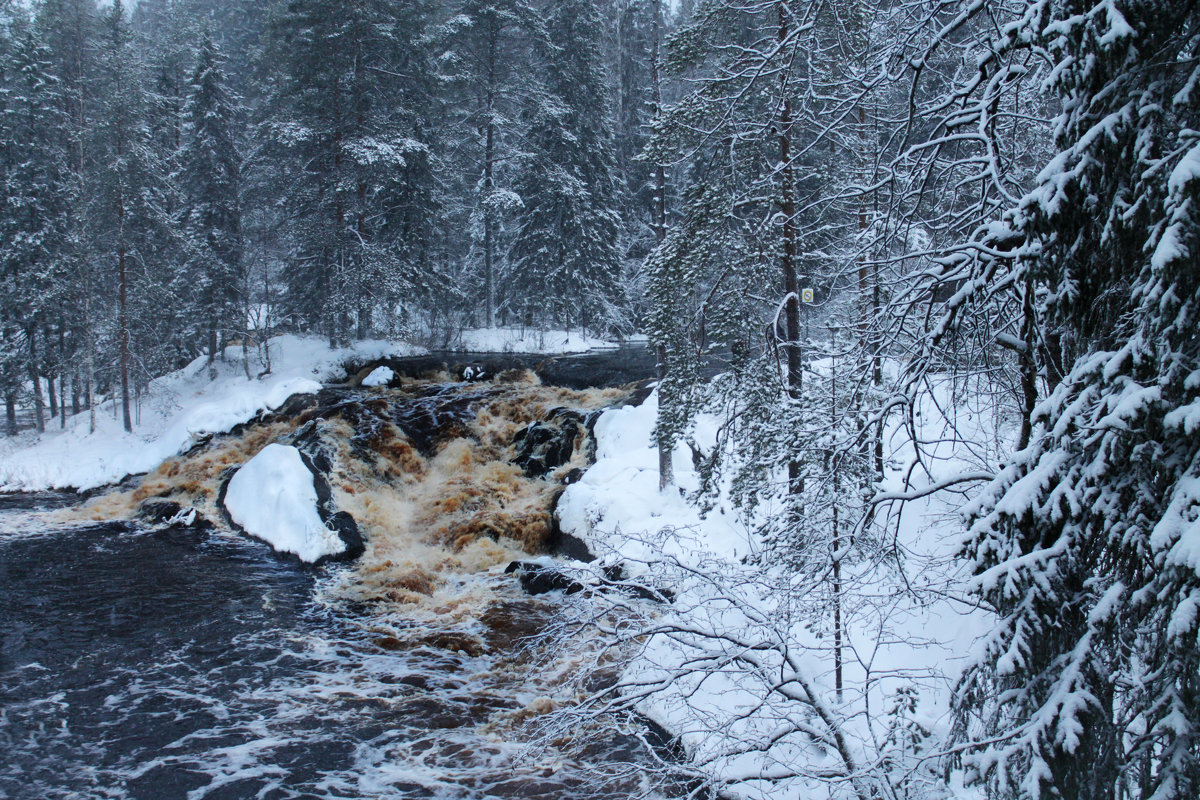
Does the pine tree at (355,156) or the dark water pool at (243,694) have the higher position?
the pine tree at (355,156)

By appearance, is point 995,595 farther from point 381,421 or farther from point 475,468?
point 381,421

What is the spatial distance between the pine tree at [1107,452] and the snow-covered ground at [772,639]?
27.7 inches

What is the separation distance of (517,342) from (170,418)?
40.2ft

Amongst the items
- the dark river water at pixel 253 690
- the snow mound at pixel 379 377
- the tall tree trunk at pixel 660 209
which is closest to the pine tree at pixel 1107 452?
the dark river water at pixel 253 690

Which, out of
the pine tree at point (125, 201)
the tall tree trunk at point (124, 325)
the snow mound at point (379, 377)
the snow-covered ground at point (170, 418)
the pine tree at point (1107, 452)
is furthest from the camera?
the snow mound at point (379, 377)

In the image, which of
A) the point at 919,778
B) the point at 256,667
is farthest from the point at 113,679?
the point at 919,778

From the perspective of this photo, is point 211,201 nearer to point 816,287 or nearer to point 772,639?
point 816,287

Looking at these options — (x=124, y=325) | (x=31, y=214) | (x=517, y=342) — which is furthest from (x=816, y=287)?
(x=31, y=214)

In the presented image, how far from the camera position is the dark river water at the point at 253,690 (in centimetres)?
674

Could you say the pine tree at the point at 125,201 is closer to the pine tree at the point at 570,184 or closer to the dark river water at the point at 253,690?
the dark river water at the point at 253,690

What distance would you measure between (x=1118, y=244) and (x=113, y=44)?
29.8 m

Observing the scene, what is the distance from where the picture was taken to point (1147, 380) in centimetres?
253

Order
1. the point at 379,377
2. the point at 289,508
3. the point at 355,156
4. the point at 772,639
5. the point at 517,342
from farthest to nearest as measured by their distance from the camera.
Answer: the point at 517,342
the point at 355,156
the point at 379,377
the point at 289,508
the point at 772,639

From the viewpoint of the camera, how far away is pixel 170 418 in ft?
72.4
